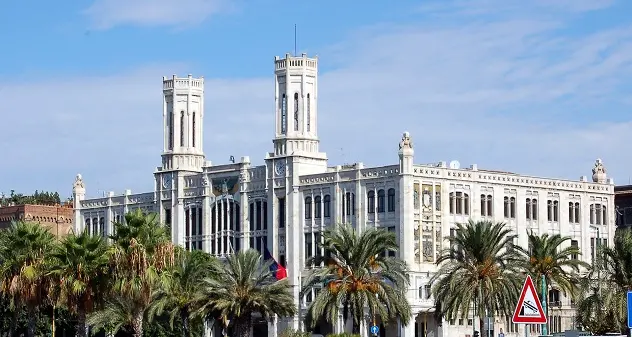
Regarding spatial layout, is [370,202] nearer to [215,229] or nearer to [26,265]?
[215,229]

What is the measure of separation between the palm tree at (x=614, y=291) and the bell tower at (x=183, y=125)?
5243cm

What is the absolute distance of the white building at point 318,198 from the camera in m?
108

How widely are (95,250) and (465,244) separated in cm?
2134

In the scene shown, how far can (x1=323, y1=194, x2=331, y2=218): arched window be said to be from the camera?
113125 mm

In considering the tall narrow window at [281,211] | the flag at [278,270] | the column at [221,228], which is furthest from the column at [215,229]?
the flag at [278,270]

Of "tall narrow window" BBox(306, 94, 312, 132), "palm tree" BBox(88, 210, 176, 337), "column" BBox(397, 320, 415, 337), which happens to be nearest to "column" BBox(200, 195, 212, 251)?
"tall narrow window" BBox(306, 94, 312, 132)

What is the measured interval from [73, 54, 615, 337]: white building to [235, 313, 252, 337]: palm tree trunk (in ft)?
61.4

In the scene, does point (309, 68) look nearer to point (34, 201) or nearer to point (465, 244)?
point (465, 244)

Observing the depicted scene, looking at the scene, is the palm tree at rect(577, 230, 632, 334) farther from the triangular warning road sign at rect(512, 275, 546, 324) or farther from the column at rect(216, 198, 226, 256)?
the triangular warning road sign at rect(512, 275, 546, 324)

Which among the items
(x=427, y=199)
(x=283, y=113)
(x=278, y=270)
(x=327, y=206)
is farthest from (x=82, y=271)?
(x=283, y=113)

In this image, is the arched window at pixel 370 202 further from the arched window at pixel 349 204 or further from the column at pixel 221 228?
the column at pixel 221 228

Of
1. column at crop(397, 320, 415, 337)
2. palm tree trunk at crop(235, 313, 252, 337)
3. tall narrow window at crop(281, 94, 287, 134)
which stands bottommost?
column at crop(397, 320, 415, 337)

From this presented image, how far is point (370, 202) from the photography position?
110 meters

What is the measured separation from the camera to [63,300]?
8219cm
